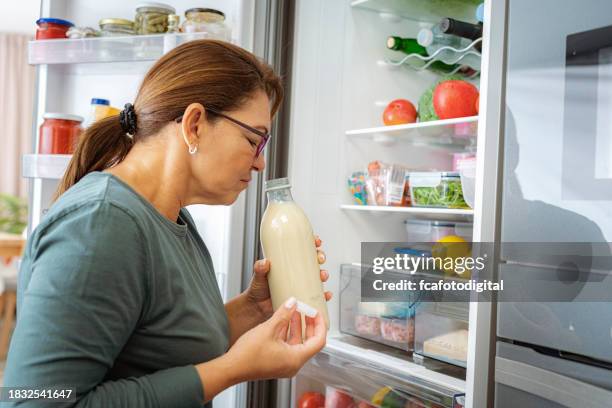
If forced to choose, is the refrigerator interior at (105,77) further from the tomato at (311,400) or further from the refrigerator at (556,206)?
the refrigerator at (556,206)

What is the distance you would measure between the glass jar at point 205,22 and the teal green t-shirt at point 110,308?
863mm

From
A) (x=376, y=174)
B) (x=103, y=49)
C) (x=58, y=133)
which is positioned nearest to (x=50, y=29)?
(x=103, y=49)

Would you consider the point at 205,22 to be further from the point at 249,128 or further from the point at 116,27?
the point at 249,128

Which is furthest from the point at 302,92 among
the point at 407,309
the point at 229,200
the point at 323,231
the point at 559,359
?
the point at 559,359

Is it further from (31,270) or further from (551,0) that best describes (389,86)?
(31,270)

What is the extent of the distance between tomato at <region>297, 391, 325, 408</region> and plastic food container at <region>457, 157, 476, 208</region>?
75 centimetres

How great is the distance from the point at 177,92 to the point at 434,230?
1033mm

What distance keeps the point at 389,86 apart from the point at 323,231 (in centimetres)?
53

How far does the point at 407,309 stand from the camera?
157 centimetres

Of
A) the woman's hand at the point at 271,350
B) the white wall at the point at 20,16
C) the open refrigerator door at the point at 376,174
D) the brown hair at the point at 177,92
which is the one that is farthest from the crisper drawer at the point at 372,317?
the white wall at the point at 20,16

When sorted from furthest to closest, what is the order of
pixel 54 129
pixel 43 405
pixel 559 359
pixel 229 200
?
pixel 54 129 < pixel 559 359 < pixel 229 200 < pixel 43 405

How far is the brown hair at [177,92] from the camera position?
0.87 m

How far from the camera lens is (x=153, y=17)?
1659 mm

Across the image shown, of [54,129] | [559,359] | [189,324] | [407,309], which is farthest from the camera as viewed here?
[54,129]
